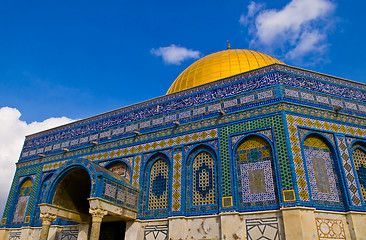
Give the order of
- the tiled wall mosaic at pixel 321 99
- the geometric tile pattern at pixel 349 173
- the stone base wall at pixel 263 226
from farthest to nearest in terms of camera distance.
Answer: the tiled wall mosaic at pixel 321 99, the geometric tile pattern at pixel 349 173, the stone base wall at pixel 263 226

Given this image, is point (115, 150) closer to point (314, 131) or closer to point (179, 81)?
point (179, 81)

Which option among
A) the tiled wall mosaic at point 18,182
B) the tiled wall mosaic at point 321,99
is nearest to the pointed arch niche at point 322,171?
the tiled wall mosaic at point 321,99

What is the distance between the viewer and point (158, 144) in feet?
42.7

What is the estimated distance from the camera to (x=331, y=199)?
9.85m

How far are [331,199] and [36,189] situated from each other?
45.5 ft

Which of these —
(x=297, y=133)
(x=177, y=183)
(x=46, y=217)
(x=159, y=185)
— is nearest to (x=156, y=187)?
(x=159, y=185)

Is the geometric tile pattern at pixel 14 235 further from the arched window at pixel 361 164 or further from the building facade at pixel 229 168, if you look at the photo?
the arched window at pixel 361 164

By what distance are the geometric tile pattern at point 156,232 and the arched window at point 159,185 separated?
758 millimetres

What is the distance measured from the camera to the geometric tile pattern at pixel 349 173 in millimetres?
9945

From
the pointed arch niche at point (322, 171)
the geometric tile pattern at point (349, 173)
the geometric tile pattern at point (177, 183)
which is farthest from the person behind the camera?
the geometric tile pattern at point (177, 183)

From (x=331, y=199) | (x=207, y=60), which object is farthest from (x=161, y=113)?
(x=331, y=199)

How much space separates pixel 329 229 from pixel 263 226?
197cm

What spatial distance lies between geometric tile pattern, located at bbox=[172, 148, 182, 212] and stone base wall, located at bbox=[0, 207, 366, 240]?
0.54 metres

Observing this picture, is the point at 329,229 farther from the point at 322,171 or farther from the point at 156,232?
the point at 156,232
